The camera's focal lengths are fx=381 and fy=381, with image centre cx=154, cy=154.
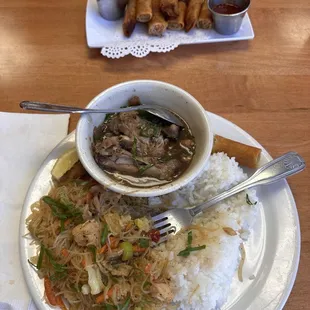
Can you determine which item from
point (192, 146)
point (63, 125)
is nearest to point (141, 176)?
point (192, 146)

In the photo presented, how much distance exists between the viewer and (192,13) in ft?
7.24

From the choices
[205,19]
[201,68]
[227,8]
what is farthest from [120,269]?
[227,8]

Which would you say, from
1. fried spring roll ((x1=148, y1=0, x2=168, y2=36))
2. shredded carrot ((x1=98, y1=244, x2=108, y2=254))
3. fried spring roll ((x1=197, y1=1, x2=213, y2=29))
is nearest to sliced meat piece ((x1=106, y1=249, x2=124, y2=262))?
shredded carrot ((x1=98, y1=244, x2=108, y2=254))

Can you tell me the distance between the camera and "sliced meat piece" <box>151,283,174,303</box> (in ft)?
4.32

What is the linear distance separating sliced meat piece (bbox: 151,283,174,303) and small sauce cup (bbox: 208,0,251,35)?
58.5 inches

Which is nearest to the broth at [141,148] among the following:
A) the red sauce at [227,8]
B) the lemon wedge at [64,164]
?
the lemon wedge at [64,164]

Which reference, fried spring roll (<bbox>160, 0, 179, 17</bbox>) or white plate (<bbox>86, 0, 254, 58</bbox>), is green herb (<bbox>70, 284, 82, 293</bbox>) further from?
fried spring roll (<bbox>160, 0, 179, 17</bbox>)

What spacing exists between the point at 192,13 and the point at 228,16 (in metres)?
0.23

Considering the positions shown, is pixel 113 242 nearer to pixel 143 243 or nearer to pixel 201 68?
pixel 143 243

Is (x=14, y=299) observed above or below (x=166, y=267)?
below

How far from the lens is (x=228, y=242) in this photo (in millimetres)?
1422

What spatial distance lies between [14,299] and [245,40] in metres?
1.83

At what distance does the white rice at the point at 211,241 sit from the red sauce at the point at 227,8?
102 cm

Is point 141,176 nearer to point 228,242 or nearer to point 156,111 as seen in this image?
point 156,111
